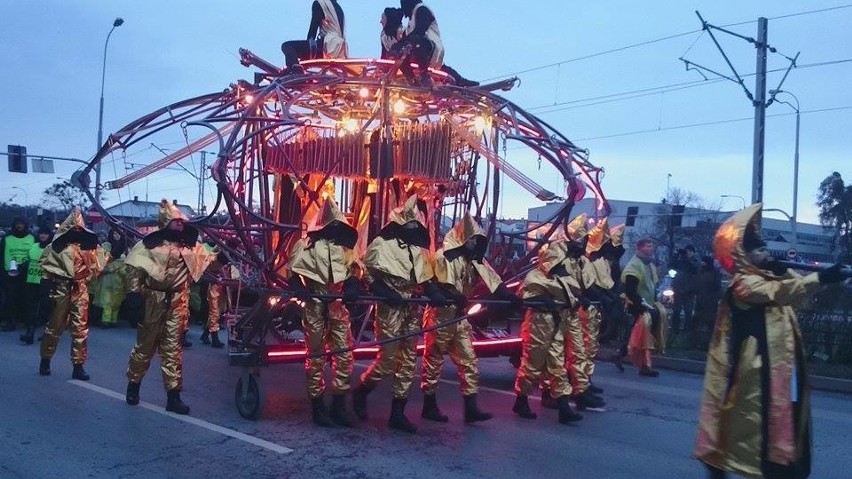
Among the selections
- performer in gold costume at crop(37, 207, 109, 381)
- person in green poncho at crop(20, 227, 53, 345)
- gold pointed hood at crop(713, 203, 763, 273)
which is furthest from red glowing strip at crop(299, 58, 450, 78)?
person in green poncho at crop(20, 227, 53, 345)

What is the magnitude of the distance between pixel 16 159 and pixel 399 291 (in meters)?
22.2

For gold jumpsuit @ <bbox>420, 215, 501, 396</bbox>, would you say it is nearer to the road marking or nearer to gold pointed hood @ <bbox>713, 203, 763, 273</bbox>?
the road marking

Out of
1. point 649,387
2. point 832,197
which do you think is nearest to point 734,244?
point 649,387

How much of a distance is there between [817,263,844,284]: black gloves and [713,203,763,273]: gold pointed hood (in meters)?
0.44

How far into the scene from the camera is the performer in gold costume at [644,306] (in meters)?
11.0

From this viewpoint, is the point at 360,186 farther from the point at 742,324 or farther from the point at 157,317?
the point at 742,324

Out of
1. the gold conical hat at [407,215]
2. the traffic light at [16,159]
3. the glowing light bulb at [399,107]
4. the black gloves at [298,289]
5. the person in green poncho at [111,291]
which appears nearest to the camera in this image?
the black gloves at [298,289]

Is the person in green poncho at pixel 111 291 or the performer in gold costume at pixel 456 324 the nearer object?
the performer in gold costume at pixel 456 324

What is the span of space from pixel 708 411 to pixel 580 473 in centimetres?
131

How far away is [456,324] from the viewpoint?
24.6ft

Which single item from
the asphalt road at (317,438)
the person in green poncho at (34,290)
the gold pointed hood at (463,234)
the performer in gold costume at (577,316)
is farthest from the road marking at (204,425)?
the person in green poncho at (34,290)

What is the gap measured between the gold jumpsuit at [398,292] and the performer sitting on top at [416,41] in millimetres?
2209

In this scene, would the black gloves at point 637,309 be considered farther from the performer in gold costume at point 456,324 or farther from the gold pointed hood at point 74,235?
the gold pointed hood at point 74,235

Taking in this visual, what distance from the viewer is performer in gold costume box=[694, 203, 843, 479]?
488 cm
